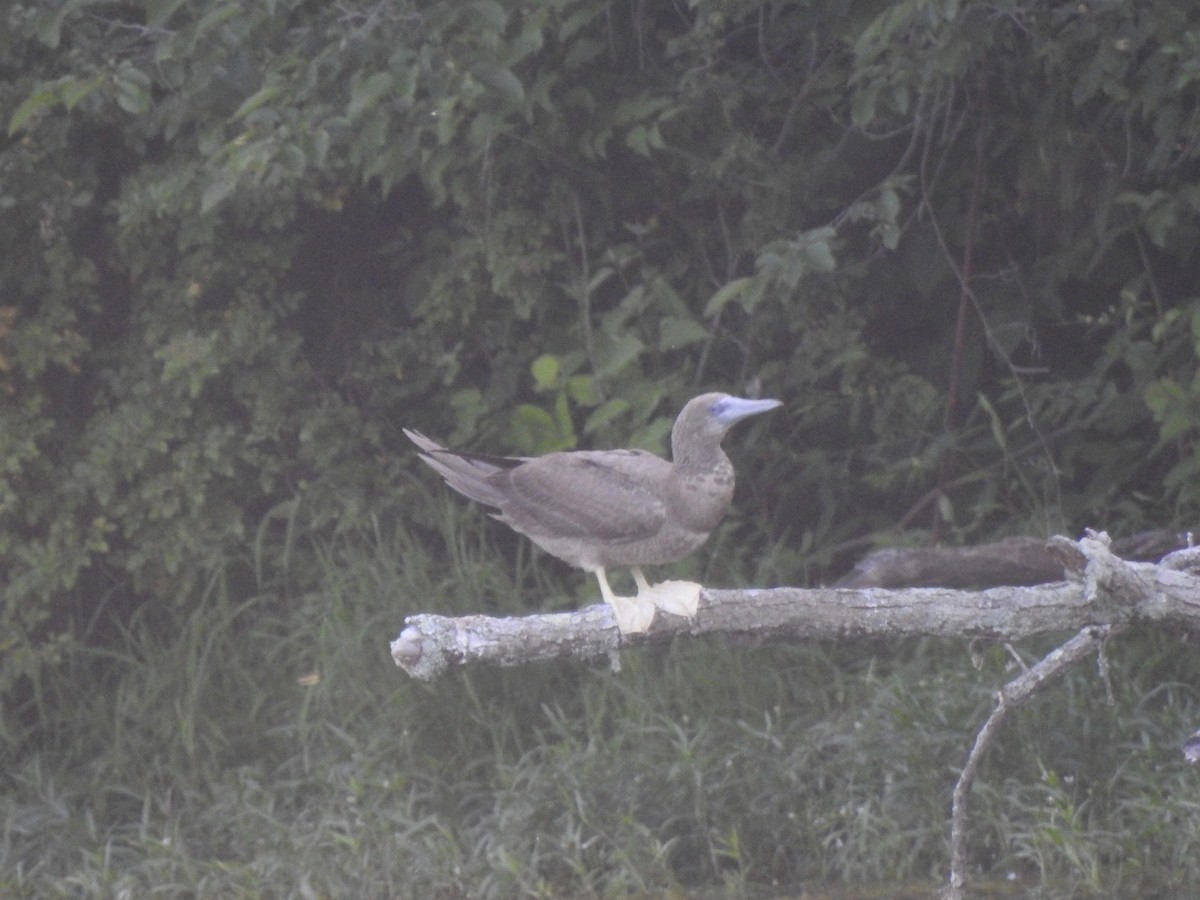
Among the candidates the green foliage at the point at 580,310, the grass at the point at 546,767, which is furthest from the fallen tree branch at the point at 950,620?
the green foliage at the point at 580,310

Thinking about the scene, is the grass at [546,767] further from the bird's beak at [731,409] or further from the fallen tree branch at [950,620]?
the fallen tree branch at [950,620]

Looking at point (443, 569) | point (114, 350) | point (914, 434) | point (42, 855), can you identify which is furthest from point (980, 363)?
point (42, 855)

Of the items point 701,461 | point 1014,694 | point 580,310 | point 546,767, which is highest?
point 701,461

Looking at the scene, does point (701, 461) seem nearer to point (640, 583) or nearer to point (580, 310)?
point (640, 583)

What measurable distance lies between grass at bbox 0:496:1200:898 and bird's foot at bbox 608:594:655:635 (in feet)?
4.60

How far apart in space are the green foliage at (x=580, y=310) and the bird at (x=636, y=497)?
104 cm

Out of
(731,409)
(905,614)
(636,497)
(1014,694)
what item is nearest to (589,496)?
(636,497)

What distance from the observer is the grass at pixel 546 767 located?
4.19 m

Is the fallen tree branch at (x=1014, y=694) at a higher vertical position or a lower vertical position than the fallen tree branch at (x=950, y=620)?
lower

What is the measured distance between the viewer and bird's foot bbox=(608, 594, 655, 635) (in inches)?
115

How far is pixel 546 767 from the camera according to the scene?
4.54 meters

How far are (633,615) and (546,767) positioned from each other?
1697 millimetres

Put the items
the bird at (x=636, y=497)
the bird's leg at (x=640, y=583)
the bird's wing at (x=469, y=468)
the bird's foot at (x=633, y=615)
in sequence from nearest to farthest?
the bird's foot at (x=633, y=615), the bird's leg at (x=640, y=583), the bird at (x=636, y=497), the bird's wing at (x=469, y=468)

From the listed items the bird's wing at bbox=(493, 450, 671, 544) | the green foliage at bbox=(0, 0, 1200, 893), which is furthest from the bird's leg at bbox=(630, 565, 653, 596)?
the green foliage at bbox=(0, 0, 1200, 893)
